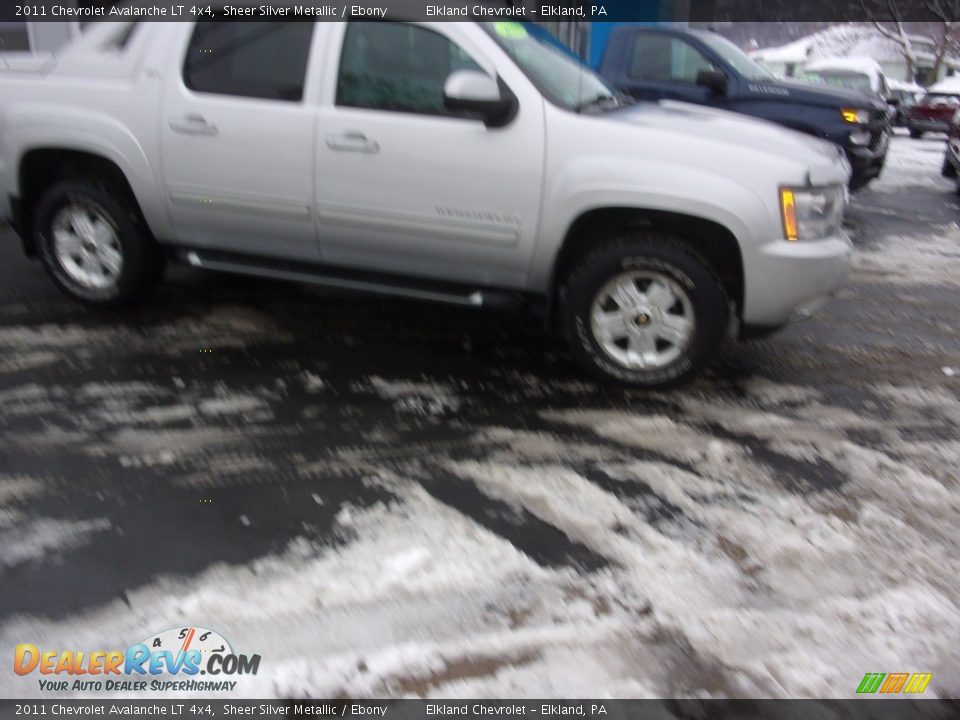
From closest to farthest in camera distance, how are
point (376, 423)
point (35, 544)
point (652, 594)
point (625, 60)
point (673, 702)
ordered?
point (673, 702), point (652, 594), point (35, 544), point (376, 423), point (625, 60)

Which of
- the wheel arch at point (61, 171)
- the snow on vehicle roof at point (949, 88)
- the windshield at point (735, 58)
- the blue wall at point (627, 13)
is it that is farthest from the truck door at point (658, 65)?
the snow on vehicle roof at point (949, 88)

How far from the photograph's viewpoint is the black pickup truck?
8406 mm

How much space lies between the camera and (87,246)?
4.96m

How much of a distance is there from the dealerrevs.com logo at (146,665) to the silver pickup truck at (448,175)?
2.34 meters

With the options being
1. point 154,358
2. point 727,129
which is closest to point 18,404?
point 154,358

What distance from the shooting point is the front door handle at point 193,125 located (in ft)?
14.4

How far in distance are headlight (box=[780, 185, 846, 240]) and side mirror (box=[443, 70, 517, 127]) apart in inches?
53.5

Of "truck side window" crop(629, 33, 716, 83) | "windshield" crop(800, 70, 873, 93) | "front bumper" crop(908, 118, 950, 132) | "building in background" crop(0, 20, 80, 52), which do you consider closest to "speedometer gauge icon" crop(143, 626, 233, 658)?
"truck side window" crop(629, 33, 716, 83)

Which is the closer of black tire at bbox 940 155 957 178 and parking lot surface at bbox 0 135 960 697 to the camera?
parking lot surface at bbox 0 135 960 697

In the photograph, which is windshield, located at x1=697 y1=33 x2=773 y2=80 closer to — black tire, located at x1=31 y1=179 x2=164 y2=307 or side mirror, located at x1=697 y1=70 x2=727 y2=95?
side mirror, located at x1=697 y1=70 x2=727 y2=95

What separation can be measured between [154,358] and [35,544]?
1785 mm

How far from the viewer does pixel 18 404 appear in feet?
12.9

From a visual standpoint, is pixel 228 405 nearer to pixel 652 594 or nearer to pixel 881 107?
pixel 652 594

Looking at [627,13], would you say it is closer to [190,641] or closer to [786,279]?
[786,279]
